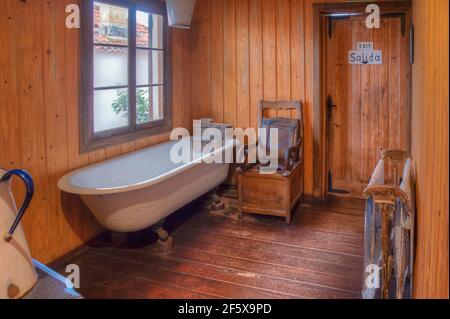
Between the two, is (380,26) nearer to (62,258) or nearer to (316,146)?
(316,146)

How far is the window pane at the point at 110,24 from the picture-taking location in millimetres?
3562

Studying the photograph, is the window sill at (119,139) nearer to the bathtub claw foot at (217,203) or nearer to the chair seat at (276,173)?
the bathtub claw foot at (217,203)

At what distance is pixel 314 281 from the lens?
9.59 feet

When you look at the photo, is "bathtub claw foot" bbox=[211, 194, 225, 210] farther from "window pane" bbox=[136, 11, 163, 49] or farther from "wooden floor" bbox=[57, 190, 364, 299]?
"window pane" bbox=[136, 11, 163, 49]

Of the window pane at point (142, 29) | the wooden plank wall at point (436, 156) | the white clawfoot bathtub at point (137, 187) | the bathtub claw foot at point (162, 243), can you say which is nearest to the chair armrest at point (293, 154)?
the white clawfoot bathtub at point (137, 187)

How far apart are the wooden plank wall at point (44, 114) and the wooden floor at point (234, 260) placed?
287 mm

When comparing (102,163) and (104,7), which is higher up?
(104,7)

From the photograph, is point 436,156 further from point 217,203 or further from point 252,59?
point 252,59

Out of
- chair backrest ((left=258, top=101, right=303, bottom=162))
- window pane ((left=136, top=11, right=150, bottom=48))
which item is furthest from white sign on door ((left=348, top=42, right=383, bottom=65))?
window pane ((left=136, top=11, right=150, bottom=48))

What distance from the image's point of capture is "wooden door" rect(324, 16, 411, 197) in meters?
4.35

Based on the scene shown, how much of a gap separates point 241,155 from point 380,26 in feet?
6.40
